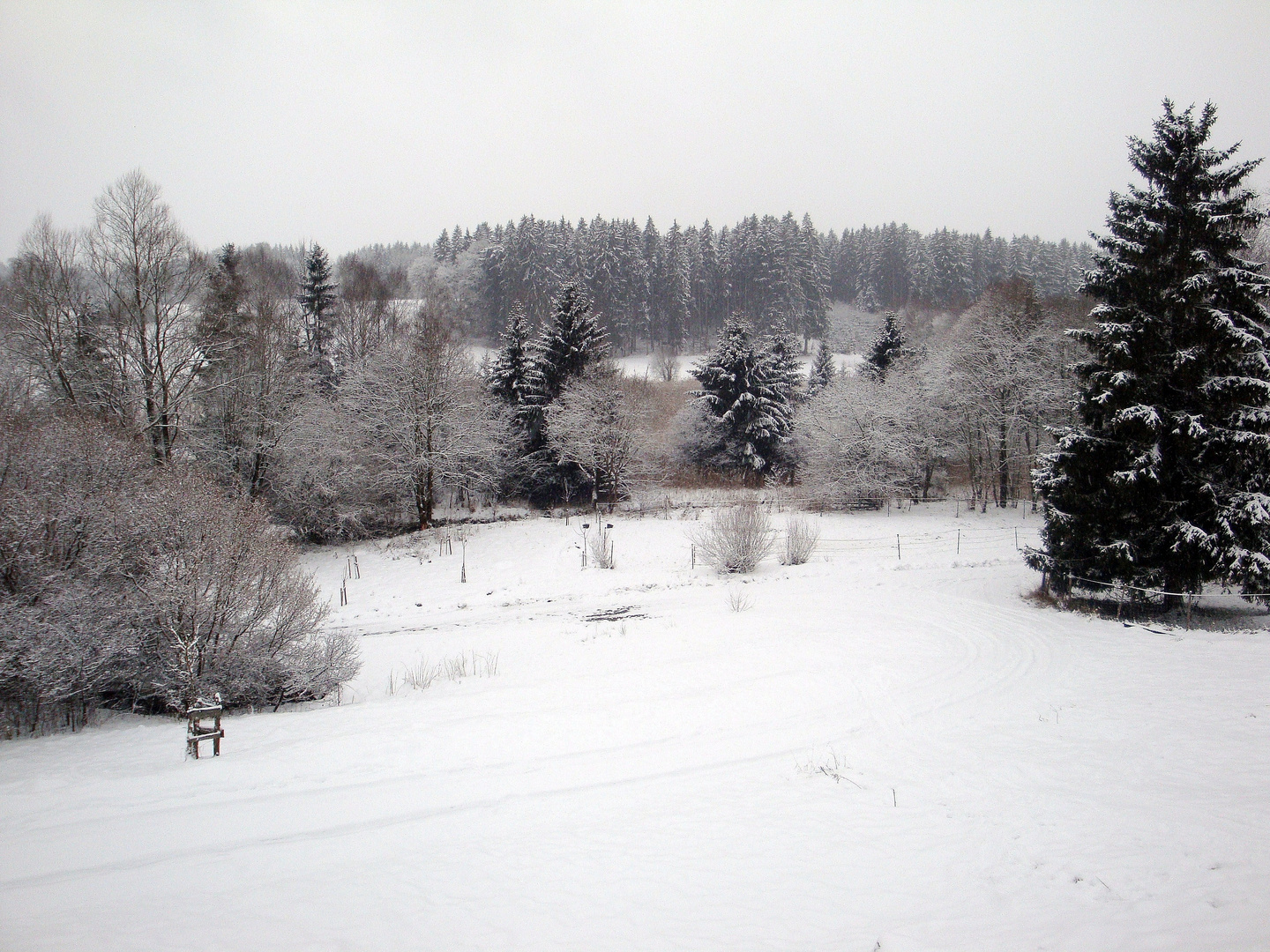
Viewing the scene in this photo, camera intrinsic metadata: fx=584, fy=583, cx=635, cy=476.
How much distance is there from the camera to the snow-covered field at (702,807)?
4.94 meters

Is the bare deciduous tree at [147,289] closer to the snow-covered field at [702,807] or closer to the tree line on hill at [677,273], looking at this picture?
the snow-covered field at [702,807]

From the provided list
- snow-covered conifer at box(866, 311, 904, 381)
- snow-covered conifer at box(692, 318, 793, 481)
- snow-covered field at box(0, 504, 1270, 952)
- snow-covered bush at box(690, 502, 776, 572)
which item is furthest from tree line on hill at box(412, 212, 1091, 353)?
snow-covered field at box(0, 504, 1270, 952)

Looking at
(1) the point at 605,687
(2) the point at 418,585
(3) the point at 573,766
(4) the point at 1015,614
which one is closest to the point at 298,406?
(2) the point at 418,585

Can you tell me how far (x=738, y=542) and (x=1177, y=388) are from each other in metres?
12.9

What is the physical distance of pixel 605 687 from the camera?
11102 millimetres

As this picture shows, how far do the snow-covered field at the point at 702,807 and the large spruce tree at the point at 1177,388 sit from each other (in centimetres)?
203

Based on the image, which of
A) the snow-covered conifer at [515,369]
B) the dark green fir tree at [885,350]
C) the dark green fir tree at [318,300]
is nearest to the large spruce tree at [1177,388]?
the dark green fir tree at [885,350]

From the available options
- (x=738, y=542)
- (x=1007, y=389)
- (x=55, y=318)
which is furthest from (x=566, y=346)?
(x=1007, y=389)

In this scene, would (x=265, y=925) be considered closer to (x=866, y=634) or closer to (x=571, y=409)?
(x=866, y=634)

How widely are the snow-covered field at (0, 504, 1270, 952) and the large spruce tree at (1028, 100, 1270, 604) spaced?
6.65 feet

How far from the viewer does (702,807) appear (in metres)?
7.00

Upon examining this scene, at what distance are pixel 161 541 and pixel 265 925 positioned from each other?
881 cm

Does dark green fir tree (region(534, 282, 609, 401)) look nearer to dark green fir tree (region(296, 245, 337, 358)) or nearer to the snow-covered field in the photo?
dark green fir tree (region(296, 245, 337, 358))

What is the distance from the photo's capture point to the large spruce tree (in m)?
13.0
